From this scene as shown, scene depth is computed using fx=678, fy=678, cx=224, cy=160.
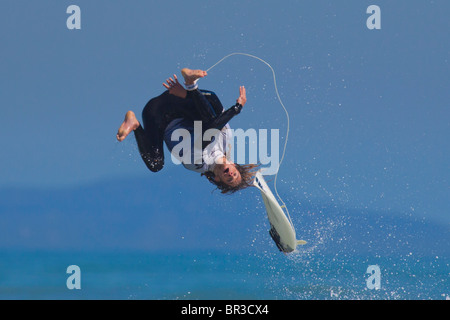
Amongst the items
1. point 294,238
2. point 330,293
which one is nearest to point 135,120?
point 294,238

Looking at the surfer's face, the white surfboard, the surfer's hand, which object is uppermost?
the surfer's hand

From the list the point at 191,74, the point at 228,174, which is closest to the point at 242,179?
the point at 228,174

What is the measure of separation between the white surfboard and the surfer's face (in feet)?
1.77

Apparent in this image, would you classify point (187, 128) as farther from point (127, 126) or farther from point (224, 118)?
point (127, 126)

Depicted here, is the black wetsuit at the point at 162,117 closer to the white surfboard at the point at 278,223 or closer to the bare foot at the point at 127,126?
the bare foot at the point at 127,126

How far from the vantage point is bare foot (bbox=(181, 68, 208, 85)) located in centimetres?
808

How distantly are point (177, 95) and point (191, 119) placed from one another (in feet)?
1.23

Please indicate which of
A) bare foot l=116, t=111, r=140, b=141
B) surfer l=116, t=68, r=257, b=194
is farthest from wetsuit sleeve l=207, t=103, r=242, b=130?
bare foot l=116, t=111, r=140, b=141

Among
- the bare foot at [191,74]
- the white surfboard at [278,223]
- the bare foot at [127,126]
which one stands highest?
the bare foot at [191,74]

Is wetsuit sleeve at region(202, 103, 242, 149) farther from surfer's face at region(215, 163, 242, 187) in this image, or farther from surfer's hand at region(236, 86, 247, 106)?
surfer's face at region(215, 163, 242, 187)

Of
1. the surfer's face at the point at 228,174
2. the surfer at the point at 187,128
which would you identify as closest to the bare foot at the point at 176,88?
the surfer at the point at 187,128

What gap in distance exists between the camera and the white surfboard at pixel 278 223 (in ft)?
31.1
